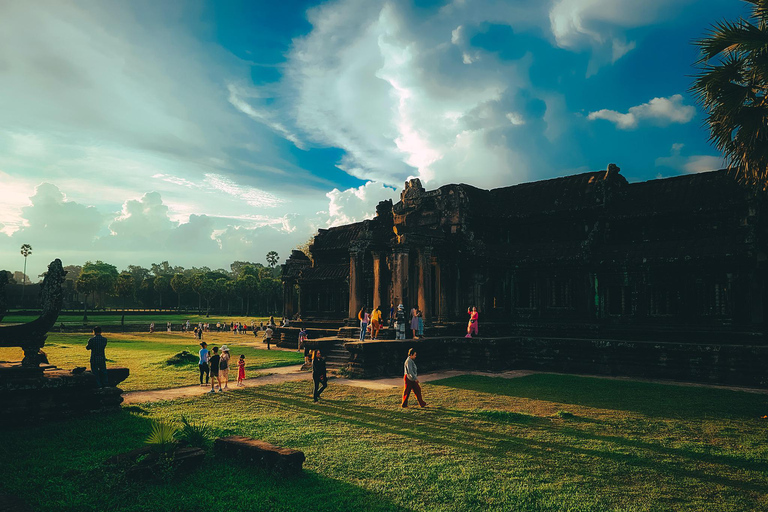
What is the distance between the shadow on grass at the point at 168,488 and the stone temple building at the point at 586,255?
43.6 ft

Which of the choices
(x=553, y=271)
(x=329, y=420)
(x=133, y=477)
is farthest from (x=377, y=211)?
(x=133, y=477)

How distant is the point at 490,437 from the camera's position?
26.7ft

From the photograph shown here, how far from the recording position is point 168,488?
5.73m

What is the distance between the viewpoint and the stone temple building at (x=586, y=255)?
17.0 m

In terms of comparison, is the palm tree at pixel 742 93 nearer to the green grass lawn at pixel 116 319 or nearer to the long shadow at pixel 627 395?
the long shadow at pixel 627 395

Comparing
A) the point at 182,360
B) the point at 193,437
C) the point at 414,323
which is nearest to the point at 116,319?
the point at 182,360

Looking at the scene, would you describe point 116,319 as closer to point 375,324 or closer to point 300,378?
point 375,324

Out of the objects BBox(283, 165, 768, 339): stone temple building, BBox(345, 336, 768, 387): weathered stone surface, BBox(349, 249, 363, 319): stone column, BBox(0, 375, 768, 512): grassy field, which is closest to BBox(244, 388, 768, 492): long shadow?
BBox(0, 375, 768, 512): grassy field

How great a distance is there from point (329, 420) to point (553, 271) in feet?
49.1

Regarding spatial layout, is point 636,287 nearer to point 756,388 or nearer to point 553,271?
point 553,271

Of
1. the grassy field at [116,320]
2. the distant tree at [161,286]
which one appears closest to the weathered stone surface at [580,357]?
the grassy field at [116,320]

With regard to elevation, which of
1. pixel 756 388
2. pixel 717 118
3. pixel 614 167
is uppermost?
pixel 614 167

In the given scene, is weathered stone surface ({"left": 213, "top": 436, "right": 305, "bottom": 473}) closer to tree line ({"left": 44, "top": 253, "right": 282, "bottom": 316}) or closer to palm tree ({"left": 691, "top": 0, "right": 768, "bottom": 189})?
palm tree ({"left": 691, "top": 0, "right": 768, "bottom": 189})

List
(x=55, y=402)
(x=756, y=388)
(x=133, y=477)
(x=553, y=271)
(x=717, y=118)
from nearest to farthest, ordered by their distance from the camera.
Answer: (x=133, y=477), (x=55, y=402), (x=717, y=118), (x=756, y=388), (x=553, y=271)
